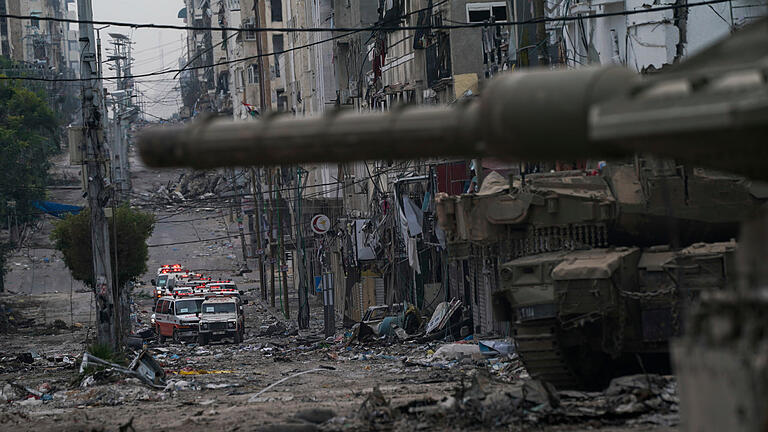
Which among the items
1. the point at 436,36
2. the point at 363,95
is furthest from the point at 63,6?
the point at 436,36

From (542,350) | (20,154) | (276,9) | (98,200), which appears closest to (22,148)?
(20,154)

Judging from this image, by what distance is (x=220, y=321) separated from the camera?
3600 centimetres

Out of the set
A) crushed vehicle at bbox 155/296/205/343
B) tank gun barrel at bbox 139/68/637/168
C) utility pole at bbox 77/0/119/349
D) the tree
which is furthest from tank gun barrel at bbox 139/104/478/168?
the tree

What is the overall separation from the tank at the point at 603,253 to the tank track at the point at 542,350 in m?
0.01

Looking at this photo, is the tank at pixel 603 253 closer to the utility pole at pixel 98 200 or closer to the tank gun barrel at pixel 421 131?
the tank gun barrel at pixel 421 131

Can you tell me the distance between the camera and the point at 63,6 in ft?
625

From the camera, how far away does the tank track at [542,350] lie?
49.4ft

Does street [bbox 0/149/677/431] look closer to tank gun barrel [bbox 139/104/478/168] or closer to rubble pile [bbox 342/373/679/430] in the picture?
rubble pile [bbox 342/373/679/430]

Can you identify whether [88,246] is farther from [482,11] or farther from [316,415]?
[316,415]

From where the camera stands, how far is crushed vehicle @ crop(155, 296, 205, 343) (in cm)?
3675

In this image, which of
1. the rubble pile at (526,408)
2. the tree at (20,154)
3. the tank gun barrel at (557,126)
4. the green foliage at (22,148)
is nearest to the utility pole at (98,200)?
the rubble pile at (526,408)

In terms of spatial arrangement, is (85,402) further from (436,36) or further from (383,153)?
(436,36)

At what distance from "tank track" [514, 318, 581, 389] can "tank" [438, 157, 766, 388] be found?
0.05ft

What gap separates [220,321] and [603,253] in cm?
2193
